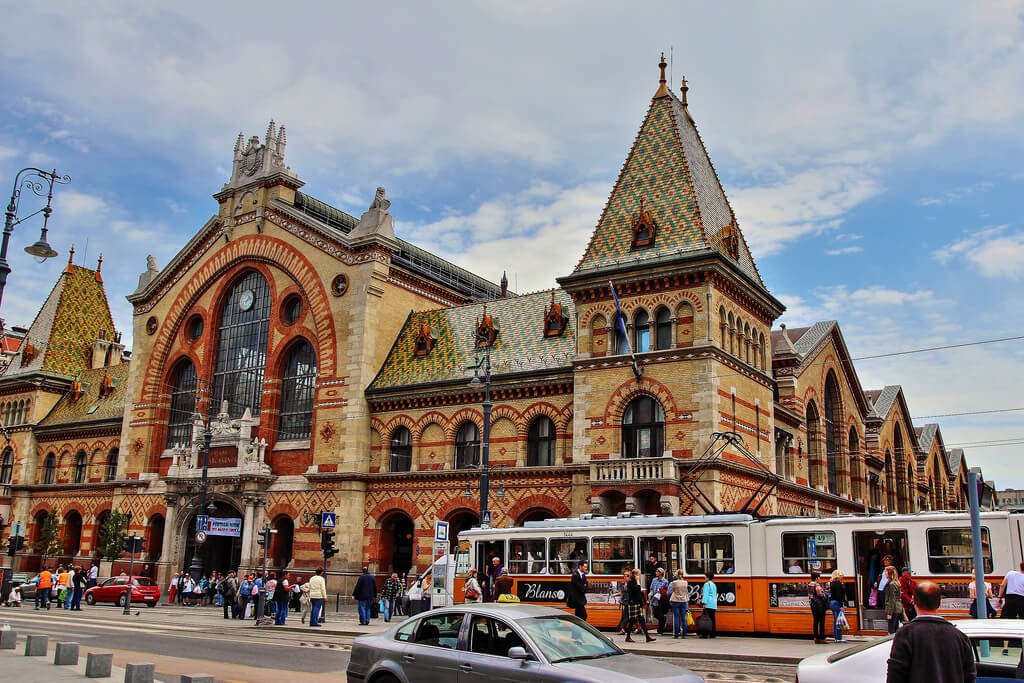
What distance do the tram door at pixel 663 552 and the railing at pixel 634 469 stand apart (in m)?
6.54

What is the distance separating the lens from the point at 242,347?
46.9 meters

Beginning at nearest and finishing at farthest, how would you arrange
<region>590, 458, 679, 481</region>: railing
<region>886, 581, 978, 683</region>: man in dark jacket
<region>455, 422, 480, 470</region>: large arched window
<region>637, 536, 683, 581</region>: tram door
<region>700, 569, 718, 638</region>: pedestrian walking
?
1. <region>886, 581, 978, 683</region>: man in dark jacket
2. <region>700, 569, 718, 638</region>: pedestrian walking
3. <region>637, 536, 683, 581</region>: tram door
4. <region>590, 458, 679, 481</region>: railing
5. <region>455, 422, 480, 470</region>: large arched window

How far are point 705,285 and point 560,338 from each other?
726 centimetres

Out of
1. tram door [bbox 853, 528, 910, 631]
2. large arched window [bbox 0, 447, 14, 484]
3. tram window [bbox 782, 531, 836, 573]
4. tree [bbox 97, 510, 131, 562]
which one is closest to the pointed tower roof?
tram window [bbox 782, 531, 836, 573]

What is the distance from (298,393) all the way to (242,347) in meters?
5.08

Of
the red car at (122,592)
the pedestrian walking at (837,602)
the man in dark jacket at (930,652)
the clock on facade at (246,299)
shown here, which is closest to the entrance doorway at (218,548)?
the red car at (122,592)

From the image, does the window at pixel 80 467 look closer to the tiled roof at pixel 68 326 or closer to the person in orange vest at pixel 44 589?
the tiled roof at pixel 68 326

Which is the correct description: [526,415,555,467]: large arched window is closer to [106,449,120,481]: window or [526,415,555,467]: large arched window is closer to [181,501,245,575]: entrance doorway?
[181,501,245,575]: entrance doorway

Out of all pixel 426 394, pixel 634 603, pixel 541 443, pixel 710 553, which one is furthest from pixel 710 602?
pixel 426 394

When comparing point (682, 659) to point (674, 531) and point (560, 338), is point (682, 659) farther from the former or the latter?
point (560, 338)

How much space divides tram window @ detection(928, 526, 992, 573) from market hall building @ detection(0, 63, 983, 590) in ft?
25.8

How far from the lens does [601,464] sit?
32312 mm

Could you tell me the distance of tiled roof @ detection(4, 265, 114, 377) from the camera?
60156 millimetres

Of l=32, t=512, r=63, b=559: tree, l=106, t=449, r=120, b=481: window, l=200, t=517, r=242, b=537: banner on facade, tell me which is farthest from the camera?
l=106, t=449, r=120, b=481: window
